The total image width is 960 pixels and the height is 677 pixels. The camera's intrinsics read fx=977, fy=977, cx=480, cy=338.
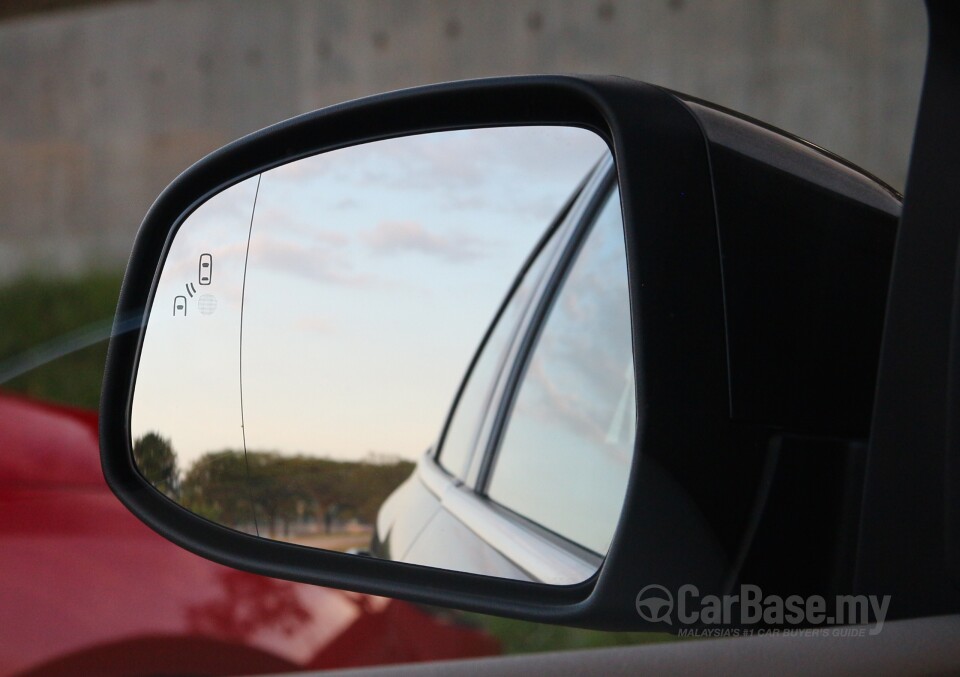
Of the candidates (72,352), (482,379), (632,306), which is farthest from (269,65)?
(632,306)

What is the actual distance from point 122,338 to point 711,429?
2.76ft

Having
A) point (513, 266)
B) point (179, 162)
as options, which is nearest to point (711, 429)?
point (513, 266)

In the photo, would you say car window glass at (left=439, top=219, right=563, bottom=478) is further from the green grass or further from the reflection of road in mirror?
the reflection of road in mirror

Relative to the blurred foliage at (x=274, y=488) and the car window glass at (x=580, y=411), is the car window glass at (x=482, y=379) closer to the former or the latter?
the car window glass at (x=580, y=411)

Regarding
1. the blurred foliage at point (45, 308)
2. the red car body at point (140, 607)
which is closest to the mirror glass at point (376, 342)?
the red car body at point (140, 607)

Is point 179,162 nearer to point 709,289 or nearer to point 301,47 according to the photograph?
point 301,47

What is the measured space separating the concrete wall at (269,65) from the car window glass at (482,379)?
7.04 m

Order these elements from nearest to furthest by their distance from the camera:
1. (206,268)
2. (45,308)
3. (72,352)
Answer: (206,268) → (72,352) → (45,308)

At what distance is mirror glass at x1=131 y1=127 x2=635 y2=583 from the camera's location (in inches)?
50.8

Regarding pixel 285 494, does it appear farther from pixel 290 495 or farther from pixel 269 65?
pixel 269 65

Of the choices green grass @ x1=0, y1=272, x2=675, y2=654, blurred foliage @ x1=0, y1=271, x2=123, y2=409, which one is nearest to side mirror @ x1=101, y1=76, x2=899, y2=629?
green grass @ x1=0, y1=272, x2=675, y2=654

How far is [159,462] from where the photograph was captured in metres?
1.32

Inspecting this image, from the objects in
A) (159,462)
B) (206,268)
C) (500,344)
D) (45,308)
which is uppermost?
(206,268)

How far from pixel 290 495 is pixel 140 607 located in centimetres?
100
